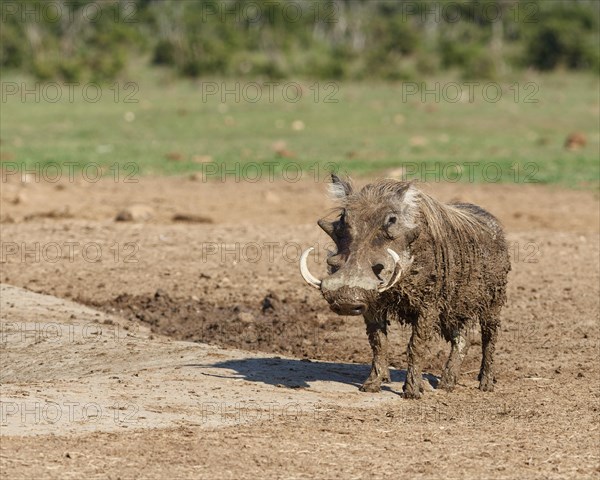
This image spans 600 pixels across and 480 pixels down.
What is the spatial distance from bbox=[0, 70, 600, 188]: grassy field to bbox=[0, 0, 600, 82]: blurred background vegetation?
1.92 m

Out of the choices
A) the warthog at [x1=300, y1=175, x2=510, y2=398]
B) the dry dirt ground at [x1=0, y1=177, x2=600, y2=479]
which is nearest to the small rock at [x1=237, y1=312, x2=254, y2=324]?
the dry dirt ground at [x1=0, y1=177, x2=600, y2=479]

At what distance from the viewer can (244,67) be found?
127 ft

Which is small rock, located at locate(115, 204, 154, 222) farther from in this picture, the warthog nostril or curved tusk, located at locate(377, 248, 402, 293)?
the warthog nostril

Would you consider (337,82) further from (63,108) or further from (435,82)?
(63,108)

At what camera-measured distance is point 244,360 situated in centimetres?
966

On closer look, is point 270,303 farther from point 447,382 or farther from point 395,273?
point 395,273

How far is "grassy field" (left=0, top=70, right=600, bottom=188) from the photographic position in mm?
21656

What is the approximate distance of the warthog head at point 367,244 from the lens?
7.75 metres

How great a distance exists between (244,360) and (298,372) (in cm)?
59

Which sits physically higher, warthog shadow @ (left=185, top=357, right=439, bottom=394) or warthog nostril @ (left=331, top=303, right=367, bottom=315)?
warthog nostril @ (left=331, top=303, right=367, bottom=315)

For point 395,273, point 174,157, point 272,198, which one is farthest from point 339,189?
point 174,157

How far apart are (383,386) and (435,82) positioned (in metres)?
27.4

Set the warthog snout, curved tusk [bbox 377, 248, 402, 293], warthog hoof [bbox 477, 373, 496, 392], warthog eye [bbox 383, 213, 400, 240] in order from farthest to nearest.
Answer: warthog hoof [bbox 477, 373, 496, 392]
warthog eye [bbox 383, 213, 400, 240]
curved tusk [bbox 377, 248, 402, 293]
the warthog snout

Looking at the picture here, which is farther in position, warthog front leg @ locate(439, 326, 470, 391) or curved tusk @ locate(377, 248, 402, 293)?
warthog front leg @ locate(439, 326, 470, 391)
